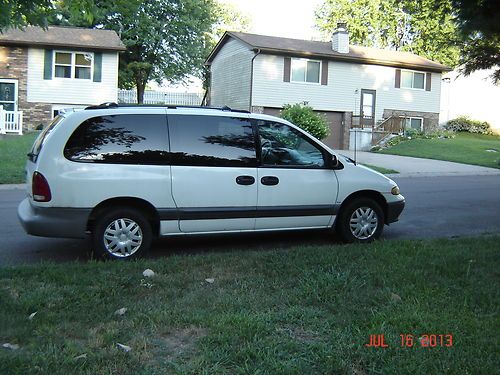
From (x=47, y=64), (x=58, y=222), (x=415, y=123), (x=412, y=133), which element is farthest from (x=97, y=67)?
(x=58, y=222)

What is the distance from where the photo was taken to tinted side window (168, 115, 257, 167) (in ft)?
20.2

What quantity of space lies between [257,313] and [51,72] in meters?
25.2

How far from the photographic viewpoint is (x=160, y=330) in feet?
12.3

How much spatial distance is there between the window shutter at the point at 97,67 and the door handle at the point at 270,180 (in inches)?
882

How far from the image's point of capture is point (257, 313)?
4.04 m

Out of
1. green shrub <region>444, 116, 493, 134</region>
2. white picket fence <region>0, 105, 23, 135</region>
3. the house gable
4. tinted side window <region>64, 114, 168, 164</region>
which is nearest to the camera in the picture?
tinted side window <region>64, 114, 168, 164</region>

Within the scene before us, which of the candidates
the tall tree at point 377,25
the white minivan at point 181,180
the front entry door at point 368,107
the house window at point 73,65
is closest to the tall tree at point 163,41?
the house window at point 73,65

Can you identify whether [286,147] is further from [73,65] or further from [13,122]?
[73,65]

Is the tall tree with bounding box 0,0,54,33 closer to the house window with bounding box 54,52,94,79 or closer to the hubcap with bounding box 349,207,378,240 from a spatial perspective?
the hubcap with bounding box 349,207,378,240

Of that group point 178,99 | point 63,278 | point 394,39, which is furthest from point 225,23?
point 63,278

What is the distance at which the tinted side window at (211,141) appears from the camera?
616cm

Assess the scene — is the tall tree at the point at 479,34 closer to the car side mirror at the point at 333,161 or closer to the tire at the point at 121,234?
the car side mirror at the point at 333,161

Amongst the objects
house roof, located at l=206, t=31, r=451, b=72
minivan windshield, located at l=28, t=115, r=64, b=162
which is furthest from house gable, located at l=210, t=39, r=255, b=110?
minivan windshield, located at l=28, t=115, r=64, b=162

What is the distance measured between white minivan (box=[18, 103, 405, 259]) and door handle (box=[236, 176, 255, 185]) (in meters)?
0.01
